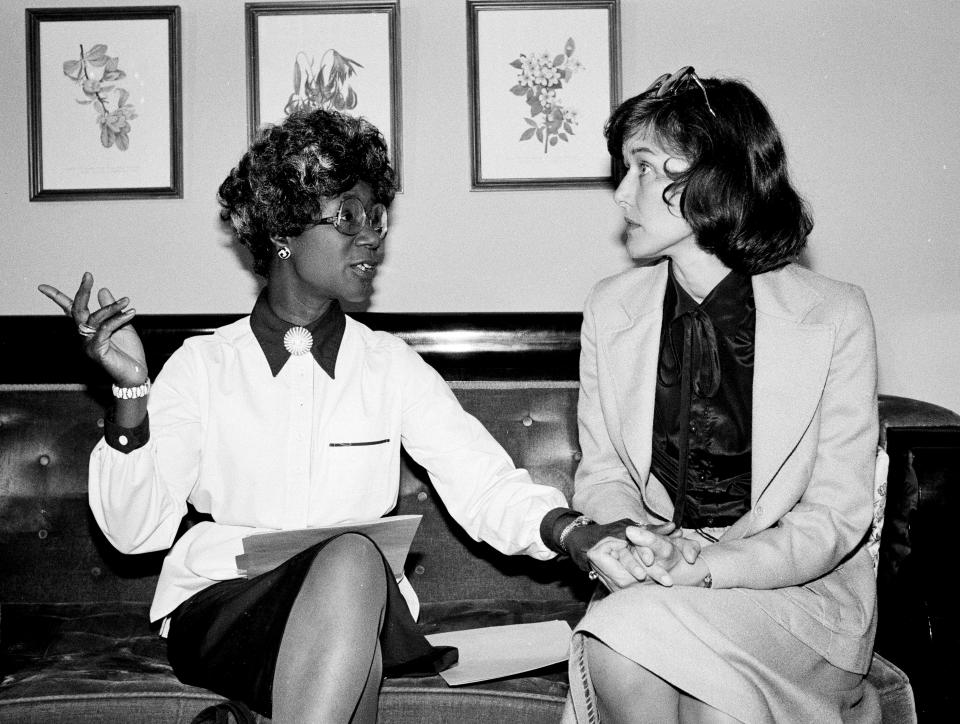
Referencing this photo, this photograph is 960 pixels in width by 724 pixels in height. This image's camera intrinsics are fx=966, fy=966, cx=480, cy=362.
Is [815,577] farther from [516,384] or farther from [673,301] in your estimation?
[516,384]

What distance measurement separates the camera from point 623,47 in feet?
9.89

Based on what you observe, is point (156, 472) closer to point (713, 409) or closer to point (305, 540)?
point (305, 540)

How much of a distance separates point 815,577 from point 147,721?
1421mm

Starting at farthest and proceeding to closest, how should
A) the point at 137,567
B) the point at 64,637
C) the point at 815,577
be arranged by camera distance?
the point at 137,567 < the point at 64,637 < the point at 815,577

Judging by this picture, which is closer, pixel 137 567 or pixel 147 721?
pixel 147 721

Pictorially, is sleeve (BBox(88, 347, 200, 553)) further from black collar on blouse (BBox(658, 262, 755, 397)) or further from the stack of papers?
black collar on blouse (BBox(658, 262, 755, 397))

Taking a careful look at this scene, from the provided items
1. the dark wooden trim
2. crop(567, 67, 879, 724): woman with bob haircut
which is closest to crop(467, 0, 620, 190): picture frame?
the dark wooden trim

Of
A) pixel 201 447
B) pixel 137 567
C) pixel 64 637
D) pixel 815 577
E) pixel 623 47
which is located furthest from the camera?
pixel 623 47

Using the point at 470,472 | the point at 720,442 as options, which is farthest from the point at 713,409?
the point at 470,472

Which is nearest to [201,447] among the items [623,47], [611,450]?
[611,450]

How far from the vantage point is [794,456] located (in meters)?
2.07

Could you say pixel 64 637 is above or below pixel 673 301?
below

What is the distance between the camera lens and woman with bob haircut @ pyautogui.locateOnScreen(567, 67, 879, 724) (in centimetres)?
180

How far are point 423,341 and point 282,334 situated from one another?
56 centimetres
